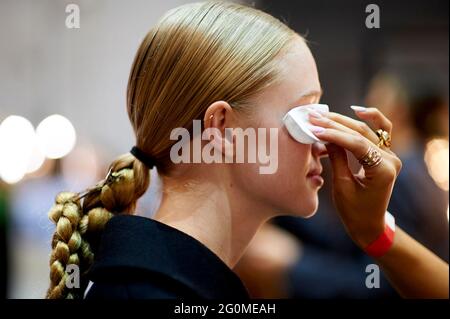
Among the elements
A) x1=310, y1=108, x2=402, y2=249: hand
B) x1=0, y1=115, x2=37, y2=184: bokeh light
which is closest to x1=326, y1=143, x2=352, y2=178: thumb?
x1=310, y1=108, x2=402, y2=249: hand

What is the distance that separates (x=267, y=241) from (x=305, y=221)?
113mm

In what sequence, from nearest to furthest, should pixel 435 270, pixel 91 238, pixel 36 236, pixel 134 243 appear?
pixel 134 243 → pixel 91 238 → pixel 435 270 → pixel 36 236

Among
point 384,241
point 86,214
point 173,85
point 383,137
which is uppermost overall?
point 173,85

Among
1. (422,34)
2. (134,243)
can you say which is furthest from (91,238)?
(422,34)

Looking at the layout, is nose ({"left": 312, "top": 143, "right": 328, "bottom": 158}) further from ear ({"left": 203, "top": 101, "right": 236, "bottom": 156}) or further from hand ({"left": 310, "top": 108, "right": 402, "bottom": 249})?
ear ({"left": 203, "top": 101, "right": 236, "bottom": 156})

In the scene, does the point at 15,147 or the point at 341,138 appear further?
the point at 15,147

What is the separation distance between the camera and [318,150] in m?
1.04

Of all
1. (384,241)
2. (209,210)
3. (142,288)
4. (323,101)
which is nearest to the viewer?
(142,288)

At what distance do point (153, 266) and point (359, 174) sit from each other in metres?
0.38

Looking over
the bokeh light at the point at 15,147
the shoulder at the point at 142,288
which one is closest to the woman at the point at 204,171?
the shoulder at the point at 142,288

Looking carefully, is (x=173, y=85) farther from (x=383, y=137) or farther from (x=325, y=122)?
(x=383, y=137)

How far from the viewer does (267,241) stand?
1.44 metres

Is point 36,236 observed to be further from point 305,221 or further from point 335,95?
point 335,95

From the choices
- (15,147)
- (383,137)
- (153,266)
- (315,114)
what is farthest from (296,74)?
(15,147)
